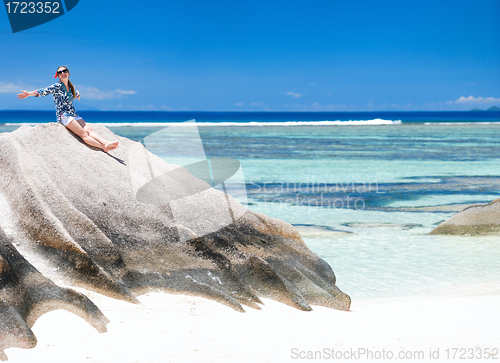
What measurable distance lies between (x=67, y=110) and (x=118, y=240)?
2050 mm

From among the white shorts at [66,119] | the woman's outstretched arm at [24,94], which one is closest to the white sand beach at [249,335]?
the white shorts at [66,119]

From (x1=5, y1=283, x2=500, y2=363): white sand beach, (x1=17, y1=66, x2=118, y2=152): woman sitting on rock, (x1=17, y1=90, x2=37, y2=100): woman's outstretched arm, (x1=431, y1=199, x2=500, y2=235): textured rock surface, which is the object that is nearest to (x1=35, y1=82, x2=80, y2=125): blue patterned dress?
(x1=17, y1=66, x2=118, y2=152): woman sitting on rock

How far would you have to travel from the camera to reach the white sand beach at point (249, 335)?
3646mm

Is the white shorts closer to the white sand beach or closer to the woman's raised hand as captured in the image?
the woman's raised hand

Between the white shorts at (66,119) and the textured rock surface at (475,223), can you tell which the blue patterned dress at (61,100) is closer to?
the white shorts at (66,119)

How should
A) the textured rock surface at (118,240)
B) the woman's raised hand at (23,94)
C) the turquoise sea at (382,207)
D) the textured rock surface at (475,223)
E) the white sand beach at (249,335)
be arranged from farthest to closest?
the textured rock surface at (475,223) < the turquoise sea at (382,207) < the woman's raised hand at (23,94) < the textured rock surface at (118,240) < the white sand beach at (249,335)

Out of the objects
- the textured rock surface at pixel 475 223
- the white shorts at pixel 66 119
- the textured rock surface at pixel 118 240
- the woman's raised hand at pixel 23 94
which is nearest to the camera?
the textured rock surface at pixel 118 240

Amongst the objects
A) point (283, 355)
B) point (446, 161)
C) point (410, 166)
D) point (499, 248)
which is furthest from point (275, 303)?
point (446, 161)

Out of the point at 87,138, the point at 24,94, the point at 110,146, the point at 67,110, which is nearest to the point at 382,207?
the point at 110,146

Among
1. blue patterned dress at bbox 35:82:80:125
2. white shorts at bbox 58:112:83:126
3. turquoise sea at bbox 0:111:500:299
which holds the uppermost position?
blue patterned dress at bbox 35:82:80:125

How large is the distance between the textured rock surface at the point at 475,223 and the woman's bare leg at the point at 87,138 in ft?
23.2

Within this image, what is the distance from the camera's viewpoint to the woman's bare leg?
5.60 meters

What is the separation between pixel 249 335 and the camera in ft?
13.4

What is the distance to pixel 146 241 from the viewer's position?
16.1 ft
